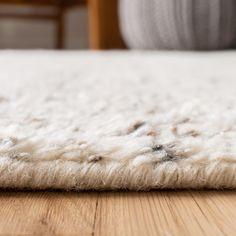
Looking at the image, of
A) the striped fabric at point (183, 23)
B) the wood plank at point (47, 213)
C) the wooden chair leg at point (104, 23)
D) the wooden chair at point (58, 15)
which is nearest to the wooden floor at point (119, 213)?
the wood plank at point (47, 213)

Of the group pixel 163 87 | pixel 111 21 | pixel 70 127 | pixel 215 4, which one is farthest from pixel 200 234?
pixel 111 21

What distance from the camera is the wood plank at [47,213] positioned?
277 millimetres

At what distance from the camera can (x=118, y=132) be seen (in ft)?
1.35

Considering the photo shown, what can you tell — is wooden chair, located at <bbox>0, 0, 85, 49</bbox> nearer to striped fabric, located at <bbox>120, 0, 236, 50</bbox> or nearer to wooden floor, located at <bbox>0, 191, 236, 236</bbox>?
striped fabric, located at <bbox>120, 0, 236, 50</bbox>

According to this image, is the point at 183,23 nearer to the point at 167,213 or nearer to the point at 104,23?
the point at 104,23

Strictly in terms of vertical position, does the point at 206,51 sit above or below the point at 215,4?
below

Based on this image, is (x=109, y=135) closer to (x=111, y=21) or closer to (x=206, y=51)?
(x=206, y=51)

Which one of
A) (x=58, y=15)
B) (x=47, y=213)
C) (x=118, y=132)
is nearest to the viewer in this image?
(x=47, y=213)

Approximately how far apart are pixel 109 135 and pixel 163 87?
0.99ft

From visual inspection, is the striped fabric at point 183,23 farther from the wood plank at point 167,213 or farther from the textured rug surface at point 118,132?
the wood plank at point 167,213

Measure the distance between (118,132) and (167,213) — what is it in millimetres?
124

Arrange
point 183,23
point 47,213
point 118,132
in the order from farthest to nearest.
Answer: point 183,23
point 118,132
point 47,213

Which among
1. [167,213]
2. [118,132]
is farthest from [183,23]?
[167,213]

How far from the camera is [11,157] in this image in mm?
352
